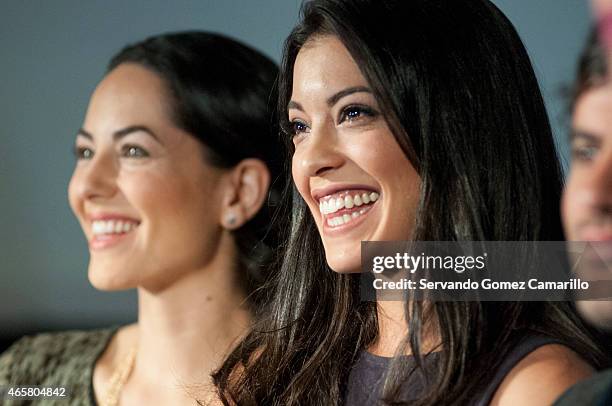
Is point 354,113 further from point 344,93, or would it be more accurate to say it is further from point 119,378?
point 119,378

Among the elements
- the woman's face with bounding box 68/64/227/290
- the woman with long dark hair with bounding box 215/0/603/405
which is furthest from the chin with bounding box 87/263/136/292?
the woman with long dark hair with bounding box 215/0/603/405

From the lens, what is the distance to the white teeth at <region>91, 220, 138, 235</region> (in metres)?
1.73

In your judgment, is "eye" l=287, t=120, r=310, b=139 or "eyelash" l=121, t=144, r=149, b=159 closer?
"eye" l=287, t=120, r=310, b=139

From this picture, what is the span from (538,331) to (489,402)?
3.9 inches

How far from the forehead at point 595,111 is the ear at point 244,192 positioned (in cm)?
69

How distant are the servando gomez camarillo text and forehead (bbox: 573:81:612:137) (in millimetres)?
142

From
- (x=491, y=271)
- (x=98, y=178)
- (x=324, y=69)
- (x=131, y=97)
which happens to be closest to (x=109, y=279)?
(x=98, y=178)

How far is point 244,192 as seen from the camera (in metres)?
1.78

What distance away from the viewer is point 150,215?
1713 mm

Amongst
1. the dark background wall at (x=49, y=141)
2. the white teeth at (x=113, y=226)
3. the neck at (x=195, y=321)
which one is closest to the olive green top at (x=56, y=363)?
the dark background wall at (x=49, y=141)

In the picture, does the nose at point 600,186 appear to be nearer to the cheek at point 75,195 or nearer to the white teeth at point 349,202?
the white teeth at point 349,202

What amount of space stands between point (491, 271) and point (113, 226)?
73 centimetres

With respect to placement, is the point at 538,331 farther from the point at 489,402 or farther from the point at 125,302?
the point at 125,302

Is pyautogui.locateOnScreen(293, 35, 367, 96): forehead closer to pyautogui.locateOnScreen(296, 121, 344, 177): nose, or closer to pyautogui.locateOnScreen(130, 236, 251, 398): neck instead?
pyautogui.locateOnScreen(296, 121, 344, 177): nose
